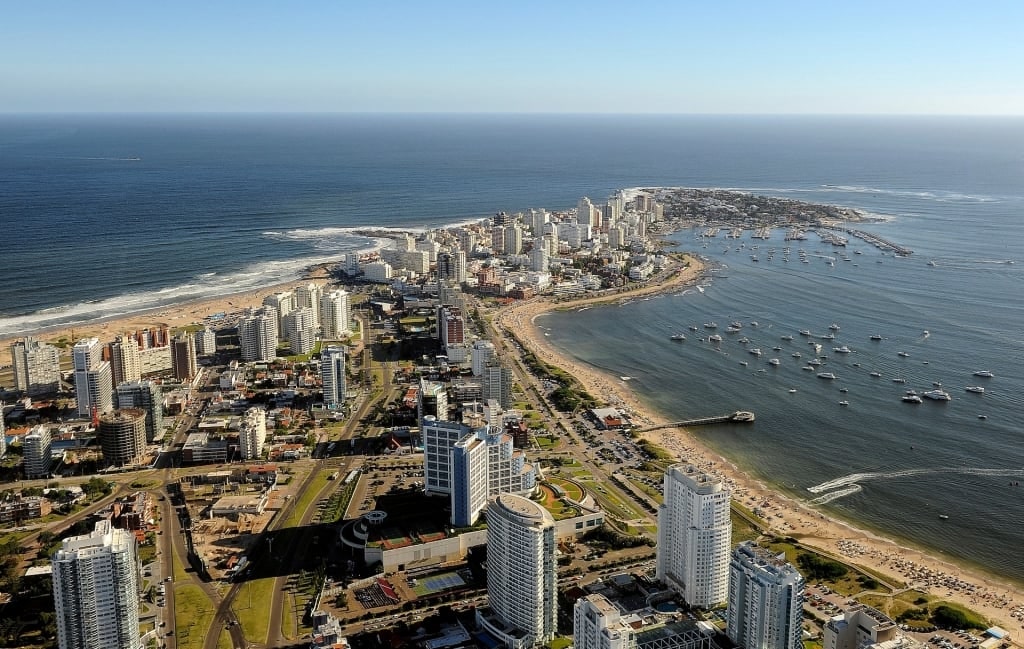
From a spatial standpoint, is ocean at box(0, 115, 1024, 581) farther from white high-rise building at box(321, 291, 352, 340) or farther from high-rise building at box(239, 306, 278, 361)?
high-rise building at box(239, 306, 278, 361)

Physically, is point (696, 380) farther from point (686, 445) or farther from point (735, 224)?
Answer: point (735, 224)

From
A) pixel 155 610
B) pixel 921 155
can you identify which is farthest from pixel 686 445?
pixel 921 155

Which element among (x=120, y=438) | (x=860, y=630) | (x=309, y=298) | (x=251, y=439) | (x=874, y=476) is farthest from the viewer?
(x=309, y=298)

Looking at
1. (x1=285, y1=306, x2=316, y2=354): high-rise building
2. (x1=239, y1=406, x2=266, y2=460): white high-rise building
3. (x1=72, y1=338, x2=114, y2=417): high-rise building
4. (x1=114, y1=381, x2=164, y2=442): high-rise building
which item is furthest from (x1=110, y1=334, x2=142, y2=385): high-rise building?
(x1=239, y1=406, x2=266, y2=460): white high-rise building

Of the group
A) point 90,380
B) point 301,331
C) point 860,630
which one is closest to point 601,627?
point 860,630

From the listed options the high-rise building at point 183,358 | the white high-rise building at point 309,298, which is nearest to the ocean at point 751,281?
the white high-rise building at point 309,298

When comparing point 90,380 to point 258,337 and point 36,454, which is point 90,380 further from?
point 258,337

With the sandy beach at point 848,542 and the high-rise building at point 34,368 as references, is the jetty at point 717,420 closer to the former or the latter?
the sandy beach at point 848,542
